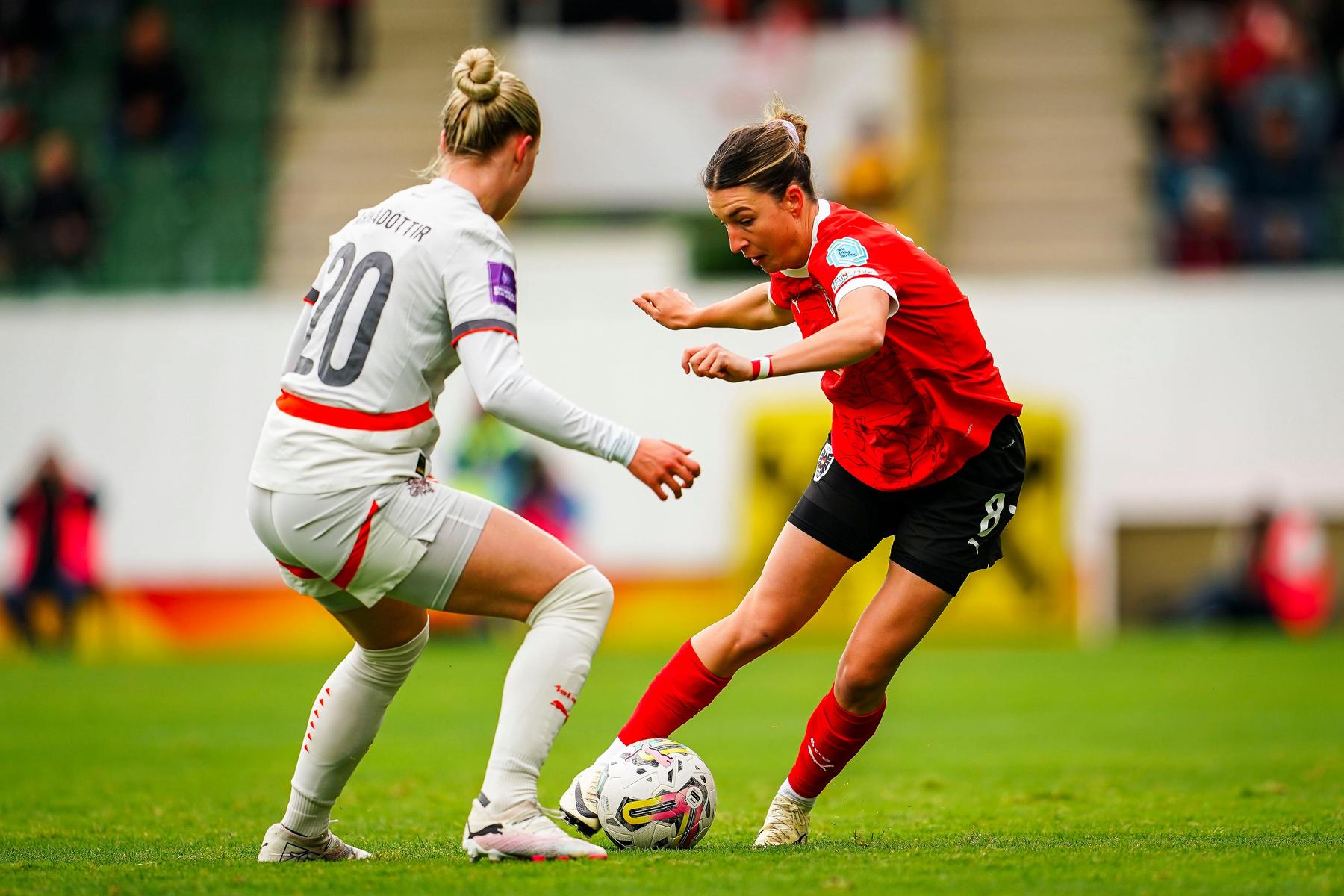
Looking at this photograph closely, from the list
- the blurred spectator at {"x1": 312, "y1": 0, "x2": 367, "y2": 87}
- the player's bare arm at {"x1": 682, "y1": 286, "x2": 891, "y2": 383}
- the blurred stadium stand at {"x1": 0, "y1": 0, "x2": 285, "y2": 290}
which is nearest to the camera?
the player's bare arm at {"x1": 682, "y1": 286, "x2": 891, "y2": 383}

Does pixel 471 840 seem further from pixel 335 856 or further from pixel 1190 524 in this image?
pixel 1190 524

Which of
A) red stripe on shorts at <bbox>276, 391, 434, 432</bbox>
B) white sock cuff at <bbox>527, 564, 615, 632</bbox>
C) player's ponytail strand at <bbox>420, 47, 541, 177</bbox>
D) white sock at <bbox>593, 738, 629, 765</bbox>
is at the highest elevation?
player's ponytail strand at <bbox>420, 47, 541, 177</bbox>

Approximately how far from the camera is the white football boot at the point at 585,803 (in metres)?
5.25

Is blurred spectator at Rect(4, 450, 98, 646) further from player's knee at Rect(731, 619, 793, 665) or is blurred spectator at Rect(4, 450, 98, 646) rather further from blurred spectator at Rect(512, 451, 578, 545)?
player's knee at Rect(731, 619, 793, 665)

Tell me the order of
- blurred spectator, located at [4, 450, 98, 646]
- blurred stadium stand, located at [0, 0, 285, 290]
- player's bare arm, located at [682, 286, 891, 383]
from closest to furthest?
A: player's bare arm, located at [682, 286, 891, 383] → blurred spectator, located at [4, 450, 98, 646] → blurred stadium stand, located at [0, 0, 285, 290]

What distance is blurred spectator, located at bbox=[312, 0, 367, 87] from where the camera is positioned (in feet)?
68.7

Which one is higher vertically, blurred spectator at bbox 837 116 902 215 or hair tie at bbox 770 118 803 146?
hair tie at bbox 770 118 803 146

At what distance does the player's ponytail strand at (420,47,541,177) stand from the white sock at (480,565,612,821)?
1.24m

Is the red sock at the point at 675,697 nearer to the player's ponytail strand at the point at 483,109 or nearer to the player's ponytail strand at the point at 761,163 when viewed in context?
the player's ponytail strand at the point at 761,163

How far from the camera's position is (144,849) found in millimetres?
5426

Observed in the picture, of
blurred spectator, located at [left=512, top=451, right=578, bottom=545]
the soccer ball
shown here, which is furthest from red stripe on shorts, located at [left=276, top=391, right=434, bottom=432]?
blurred spectator, located at [left=512, top=451, right=578, bottom=545]

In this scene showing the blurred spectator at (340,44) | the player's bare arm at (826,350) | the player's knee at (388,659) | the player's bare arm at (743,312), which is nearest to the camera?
the player's bare arm at (826,350)

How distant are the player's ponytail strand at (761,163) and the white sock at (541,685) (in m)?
1.27

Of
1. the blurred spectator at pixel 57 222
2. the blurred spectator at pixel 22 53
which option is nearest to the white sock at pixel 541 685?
the blurred spectator at pixel 57 222
